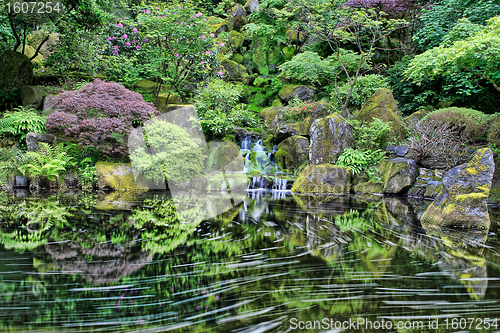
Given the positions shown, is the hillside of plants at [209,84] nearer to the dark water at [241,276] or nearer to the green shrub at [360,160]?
the green shrub at [360,160]

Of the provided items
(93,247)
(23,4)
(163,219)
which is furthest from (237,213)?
(23,4)

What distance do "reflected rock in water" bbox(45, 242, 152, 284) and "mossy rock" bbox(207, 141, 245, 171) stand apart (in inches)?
299

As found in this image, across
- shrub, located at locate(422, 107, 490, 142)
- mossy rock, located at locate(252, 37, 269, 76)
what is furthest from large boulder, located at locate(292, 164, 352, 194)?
mossy rock, located at locate(252, 37, 269, 76)

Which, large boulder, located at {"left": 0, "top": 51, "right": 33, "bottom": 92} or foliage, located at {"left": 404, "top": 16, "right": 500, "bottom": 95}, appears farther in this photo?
large boulder, located at {"left": 0, "top": 51, "right": 33, "bottom": 92}

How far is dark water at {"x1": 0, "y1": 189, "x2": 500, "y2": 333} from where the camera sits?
2.07 metres

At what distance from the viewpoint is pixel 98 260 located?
10.3 feet

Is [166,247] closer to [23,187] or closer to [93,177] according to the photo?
[93,177]

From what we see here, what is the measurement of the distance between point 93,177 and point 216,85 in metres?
5.80

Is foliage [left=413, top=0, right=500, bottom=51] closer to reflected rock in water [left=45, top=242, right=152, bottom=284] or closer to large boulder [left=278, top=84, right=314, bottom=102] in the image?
large boulder [left=278, top=84, right=314, bottom=102]

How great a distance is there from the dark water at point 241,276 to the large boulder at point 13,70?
9329mm

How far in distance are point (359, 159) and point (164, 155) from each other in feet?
21.6

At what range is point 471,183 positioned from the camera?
5328 mm

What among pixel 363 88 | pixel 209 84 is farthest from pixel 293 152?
pixel 363 88

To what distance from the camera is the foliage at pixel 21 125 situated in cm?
963
